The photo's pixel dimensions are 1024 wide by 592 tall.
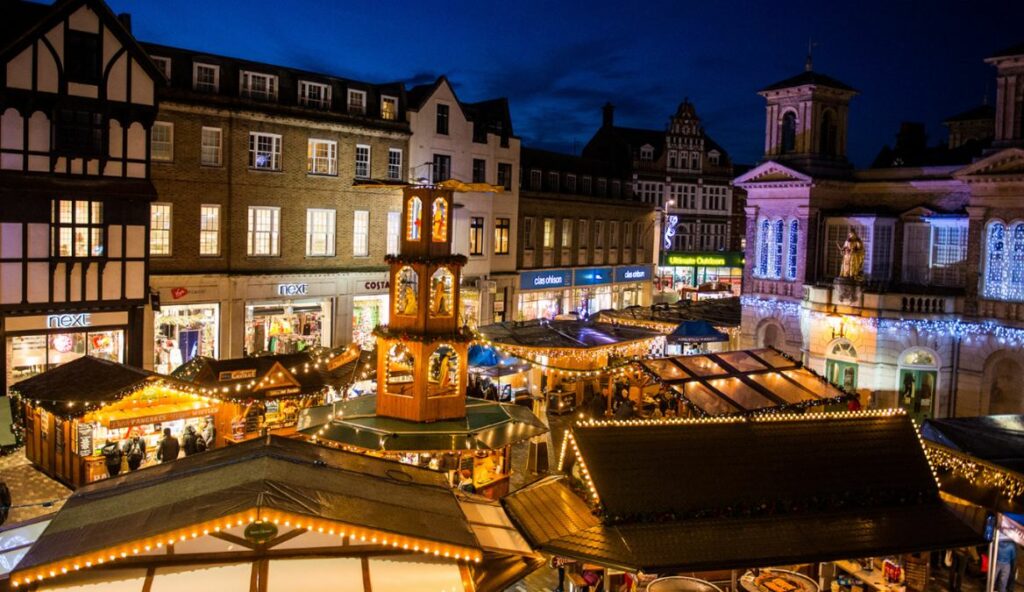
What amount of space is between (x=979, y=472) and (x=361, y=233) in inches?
1001

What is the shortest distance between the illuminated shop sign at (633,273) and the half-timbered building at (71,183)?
→ 100 feet

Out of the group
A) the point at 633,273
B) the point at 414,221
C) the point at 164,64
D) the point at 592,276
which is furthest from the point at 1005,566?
the point at 633,273

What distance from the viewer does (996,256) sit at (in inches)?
1029

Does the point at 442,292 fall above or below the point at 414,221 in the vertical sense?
below

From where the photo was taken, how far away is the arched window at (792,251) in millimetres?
31906

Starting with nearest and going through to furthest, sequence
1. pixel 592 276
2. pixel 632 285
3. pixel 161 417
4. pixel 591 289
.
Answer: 1. pixel 161 417
2. pixel 592 276
3. pixel 591 289
4. pixel 632 285

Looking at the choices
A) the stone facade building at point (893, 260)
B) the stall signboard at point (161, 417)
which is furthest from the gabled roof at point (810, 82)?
the stall signboard at point (161, 417)

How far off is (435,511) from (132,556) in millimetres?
3177

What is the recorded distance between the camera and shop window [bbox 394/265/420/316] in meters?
18.2

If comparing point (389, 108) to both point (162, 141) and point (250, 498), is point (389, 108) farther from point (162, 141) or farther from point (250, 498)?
point (250, 498)

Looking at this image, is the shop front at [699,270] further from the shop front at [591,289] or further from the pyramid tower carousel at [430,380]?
the pyramid tower carousel at [430,380]

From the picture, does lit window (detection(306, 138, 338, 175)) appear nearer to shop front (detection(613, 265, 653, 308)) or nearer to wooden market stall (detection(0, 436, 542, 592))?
shop front (detection(613, 265, 653, 308))

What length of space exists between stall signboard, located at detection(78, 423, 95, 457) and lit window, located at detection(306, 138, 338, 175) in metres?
15.5

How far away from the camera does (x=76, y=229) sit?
24469 mm
